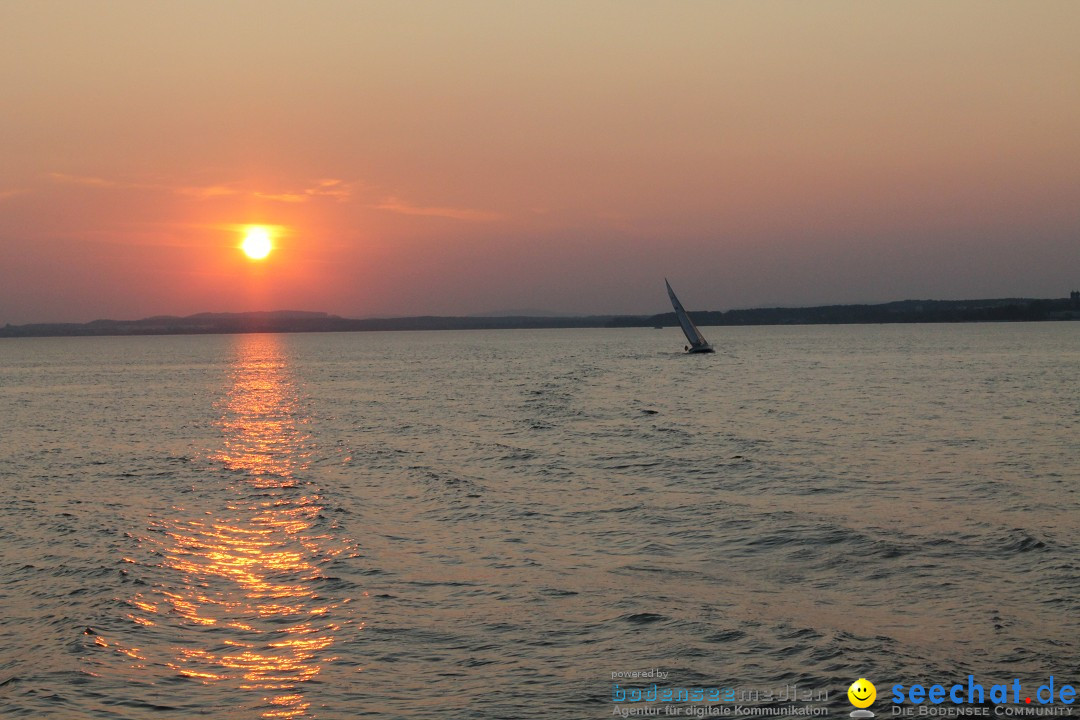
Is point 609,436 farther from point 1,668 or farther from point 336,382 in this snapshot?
point 336,382

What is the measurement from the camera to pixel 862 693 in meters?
11.4

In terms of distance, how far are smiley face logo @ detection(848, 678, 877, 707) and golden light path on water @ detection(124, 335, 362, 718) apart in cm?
629

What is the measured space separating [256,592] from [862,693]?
1007 centimetres

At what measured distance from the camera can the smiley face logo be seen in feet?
36.7

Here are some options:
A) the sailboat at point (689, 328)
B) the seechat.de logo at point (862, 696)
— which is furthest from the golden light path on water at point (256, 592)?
the sailboat at point (689, 328)

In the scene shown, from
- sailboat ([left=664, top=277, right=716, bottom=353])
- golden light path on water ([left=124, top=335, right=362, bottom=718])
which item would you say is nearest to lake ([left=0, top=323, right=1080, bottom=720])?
golden light path on water ([left=124, top=335, right=362, bottom=718])

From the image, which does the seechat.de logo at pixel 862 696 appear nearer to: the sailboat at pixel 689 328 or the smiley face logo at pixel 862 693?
the smiley face logo at pixel 862 693

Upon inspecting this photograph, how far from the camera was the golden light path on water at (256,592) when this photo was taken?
12.7 metres

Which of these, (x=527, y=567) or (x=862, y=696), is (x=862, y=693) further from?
(x=527, y=567)

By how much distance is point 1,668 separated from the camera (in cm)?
1299

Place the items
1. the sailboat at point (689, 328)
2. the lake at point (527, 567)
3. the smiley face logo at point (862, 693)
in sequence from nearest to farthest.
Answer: the smiley face logo at point (862, 693) < the lake at point (527, 567) < the sailboat at point (689, 328)

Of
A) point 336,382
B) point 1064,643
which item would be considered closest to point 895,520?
point 1064,643

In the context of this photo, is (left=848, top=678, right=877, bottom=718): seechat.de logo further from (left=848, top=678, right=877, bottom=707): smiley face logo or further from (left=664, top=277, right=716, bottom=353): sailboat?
(left=664, top=277, right=716, bottom=353): sailboat

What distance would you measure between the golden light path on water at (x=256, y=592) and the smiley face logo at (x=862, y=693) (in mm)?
6287
